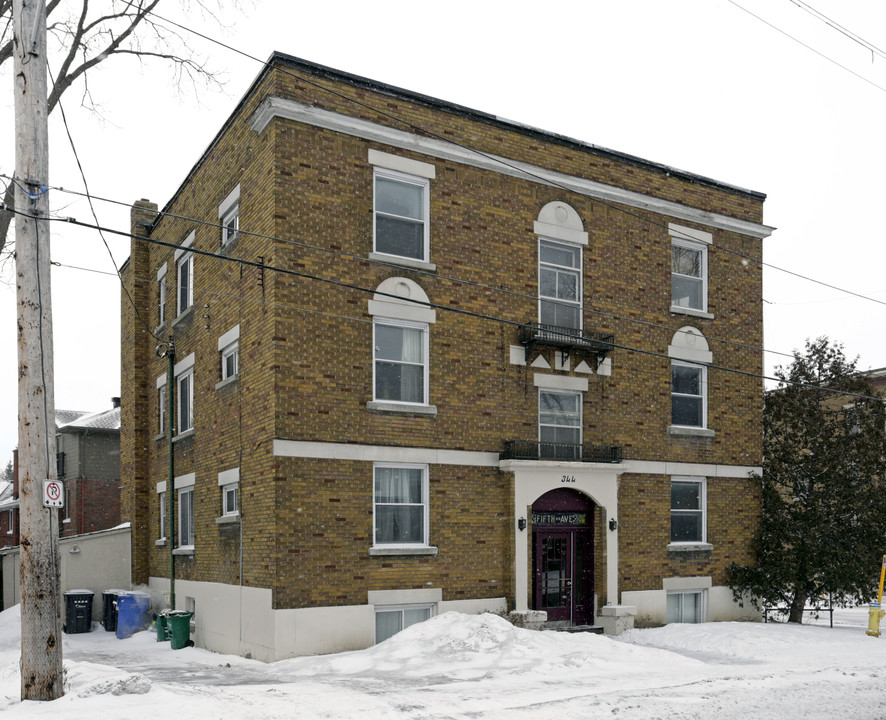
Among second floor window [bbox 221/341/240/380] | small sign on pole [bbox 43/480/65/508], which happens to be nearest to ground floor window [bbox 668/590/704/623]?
second floor window [bbox 221/341/240/380]

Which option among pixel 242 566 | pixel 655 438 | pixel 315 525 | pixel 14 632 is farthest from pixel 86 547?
pixel 655 438

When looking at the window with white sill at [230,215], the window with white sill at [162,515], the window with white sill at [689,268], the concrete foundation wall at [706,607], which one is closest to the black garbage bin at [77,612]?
the window with white sill at [162,515]

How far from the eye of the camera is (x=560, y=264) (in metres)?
20.3

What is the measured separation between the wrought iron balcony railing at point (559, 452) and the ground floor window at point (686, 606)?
3878mm

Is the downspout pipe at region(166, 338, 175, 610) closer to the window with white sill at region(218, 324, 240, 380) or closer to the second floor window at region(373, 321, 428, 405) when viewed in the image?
the window with white sill at region(218, 324, 240, 380)

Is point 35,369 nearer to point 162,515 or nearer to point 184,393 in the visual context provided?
point 184,393

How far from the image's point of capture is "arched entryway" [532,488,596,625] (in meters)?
19.4

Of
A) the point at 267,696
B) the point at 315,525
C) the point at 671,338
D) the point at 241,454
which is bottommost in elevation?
the point at 267,696

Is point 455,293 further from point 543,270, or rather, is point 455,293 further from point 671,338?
point 671,338

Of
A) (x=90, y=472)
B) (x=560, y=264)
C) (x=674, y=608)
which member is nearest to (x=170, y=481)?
(x=560, y=264)

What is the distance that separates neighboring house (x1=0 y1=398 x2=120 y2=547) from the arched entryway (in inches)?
858

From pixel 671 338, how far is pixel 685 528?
4.43 metres

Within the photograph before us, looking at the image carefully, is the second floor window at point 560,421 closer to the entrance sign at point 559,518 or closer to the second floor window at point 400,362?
the entrance sign at point 559,518

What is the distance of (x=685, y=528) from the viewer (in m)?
21.6
